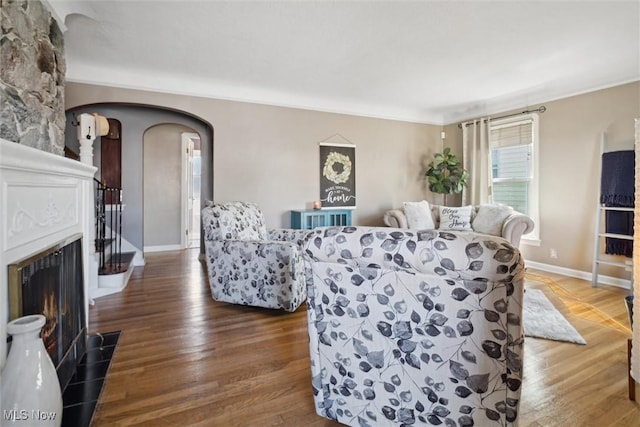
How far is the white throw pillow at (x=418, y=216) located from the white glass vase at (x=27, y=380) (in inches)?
170

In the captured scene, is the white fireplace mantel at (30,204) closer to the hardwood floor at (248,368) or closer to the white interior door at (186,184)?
the hardwood floor at (248,368)

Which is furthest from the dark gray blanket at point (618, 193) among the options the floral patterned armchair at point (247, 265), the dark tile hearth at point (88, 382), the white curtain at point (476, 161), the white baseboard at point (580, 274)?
the dark tile hearth at point (88, 382)

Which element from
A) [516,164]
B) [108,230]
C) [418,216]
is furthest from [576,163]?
[108,230]

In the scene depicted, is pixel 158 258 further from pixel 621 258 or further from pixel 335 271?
pixel 621 258

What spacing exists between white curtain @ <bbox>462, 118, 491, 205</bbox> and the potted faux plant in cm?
14

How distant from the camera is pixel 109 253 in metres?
4.29

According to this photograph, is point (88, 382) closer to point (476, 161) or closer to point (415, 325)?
point (415, 325)

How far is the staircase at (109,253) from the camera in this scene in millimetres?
3389

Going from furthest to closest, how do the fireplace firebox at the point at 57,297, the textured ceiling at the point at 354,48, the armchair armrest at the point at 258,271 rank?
1. the armchair armrest at the point at 258,271
2. the textured ceiling at the point at 354,48
3. the fireplace firebox at the point at 57,297

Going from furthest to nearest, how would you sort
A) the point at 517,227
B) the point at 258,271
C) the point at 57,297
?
1. the point at 517,227
2. the point at 258,271
3. the point at 57,297

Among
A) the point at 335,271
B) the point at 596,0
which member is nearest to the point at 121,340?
the point at 335,271

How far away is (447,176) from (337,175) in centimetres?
195

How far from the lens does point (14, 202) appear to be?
121 centimetres

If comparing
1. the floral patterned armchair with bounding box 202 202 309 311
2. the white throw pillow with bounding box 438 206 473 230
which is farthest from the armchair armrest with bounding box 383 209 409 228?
the floral patterned armchair with bounding box 202 202 309 311
